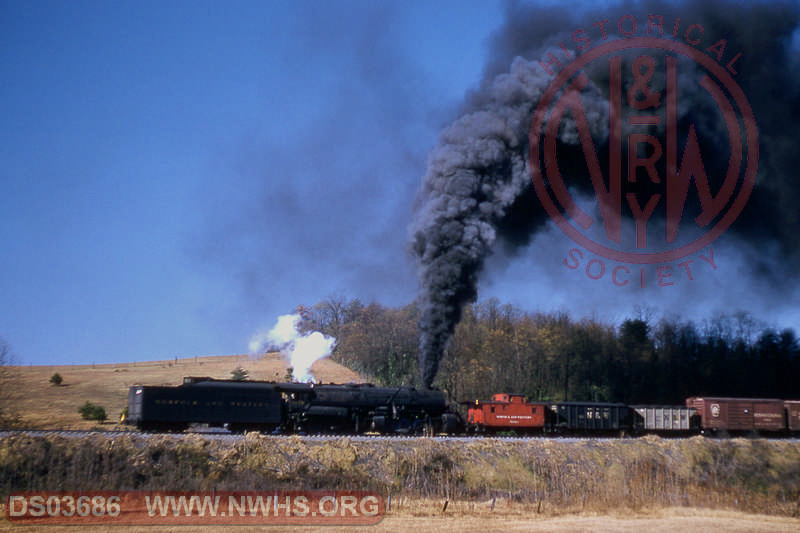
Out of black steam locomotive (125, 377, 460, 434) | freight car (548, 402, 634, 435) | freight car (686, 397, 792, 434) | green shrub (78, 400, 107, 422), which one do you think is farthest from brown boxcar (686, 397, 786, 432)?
green shrub (78, 400, 107, 422)

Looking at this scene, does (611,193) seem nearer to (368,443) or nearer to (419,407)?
(419,407)

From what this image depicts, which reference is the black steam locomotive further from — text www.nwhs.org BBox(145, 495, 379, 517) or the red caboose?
text www.nwhs.org BBox(145, 495, 379, 517)

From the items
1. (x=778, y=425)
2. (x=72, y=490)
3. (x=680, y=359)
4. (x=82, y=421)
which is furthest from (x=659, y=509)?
(x=680, y=359)

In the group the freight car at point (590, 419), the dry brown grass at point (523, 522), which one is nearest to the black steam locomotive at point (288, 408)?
the freight car at point (590, 419)

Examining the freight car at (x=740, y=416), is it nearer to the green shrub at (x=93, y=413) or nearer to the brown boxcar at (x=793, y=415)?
the brown boxcar at (x=793, y=415)

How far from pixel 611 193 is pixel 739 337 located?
108 feet

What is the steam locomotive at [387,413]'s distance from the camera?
94.4 ft

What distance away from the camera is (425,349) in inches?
1291

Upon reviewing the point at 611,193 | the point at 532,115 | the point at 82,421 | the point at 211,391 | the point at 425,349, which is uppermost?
the point at 532,115

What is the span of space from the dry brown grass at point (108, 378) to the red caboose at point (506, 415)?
887 inches

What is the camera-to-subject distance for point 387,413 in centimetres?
3114

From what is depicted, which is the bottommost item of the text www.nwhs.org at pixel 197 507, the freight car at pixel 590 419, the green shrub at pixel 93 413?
the green shrub at pixel 93 413

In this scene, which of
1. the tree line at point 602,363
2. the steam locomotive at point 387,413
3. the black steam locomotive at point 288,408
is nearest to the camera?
the black steam locomotive at point 288,408

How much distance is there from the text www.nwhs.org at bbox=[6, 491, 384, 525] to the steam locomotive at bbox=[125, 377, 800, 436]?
10004mm
